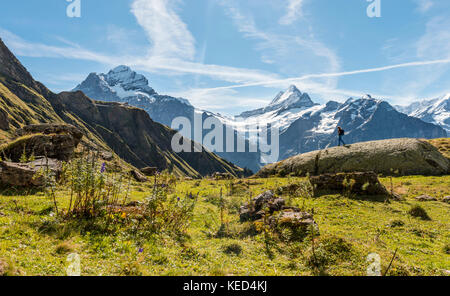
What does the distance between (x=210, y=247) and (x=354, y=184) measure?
15754mm

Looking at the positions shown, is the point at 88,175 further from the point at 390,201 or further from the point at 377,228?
the point at 390,201

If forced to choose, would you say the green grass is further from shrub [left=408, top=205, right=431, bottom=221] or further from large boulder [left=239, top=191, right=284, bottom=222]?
large boulder [left=239, top=191, right=284, bottom=222]

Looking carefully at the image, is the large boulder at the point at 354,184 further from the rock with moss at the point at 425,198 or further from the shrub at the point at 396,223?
the shrub at the point at 396,223

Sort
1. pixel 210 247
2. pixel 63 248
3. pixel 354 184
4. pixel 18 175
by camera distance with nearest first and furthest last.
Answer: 1. pixel 63 248
2. pixel 210 247
3. pixel 18 175
4. pixel 354 184

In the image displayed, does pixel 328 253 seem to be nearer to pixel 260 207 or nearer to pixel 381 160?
pixel 260 207

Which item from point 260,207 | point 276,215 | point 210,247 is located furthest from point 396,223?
point 210,247

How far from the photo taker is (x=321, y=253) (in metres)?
9.20

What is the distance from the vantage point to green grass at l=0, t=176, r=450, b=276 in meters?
7.87

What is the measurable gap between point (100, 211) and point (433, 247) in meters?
16.1

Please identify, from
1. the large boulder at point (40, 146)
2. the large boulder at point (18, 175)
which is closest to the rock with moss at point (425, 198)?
the large boulder at point (18, 175)

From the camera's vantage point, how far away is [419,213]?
52.4ft

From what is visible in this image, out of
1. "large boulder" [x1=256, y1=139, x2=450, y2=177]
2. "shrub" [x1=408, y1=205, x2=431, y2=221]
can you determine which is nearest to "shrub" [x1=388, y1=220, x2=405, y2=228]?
"shrub" [x1=408, y1=205, x2=431, y2=221]

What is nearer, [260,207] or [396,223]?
[396,223]
